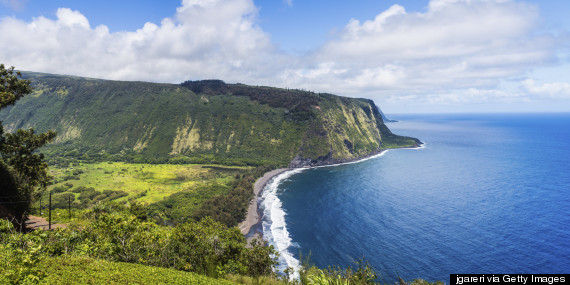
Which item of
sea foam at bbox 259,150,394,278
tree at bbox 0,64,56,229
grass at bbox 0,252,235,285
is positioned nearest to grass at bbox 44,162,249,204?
sea foam at bbox 259,150,394,278

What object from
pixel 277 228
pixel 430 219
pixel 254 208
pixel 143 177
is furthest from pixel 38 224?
pixel 143 177

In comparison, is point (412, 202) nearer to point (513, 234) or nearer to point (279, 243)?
point (513, 234)

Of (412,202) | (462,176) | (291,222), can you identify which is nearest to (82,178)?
(291,222)

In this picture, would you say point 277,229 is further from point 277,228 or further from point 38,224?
point 38,224

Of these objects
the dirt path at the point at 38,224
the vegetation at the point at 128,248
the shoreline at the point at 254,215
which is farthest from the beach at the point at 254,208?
the vegetation at the point at 128,248

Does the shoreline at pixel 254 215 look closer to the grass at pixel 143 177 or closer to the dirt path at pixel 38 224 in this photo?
the grass at pixel 143 177
